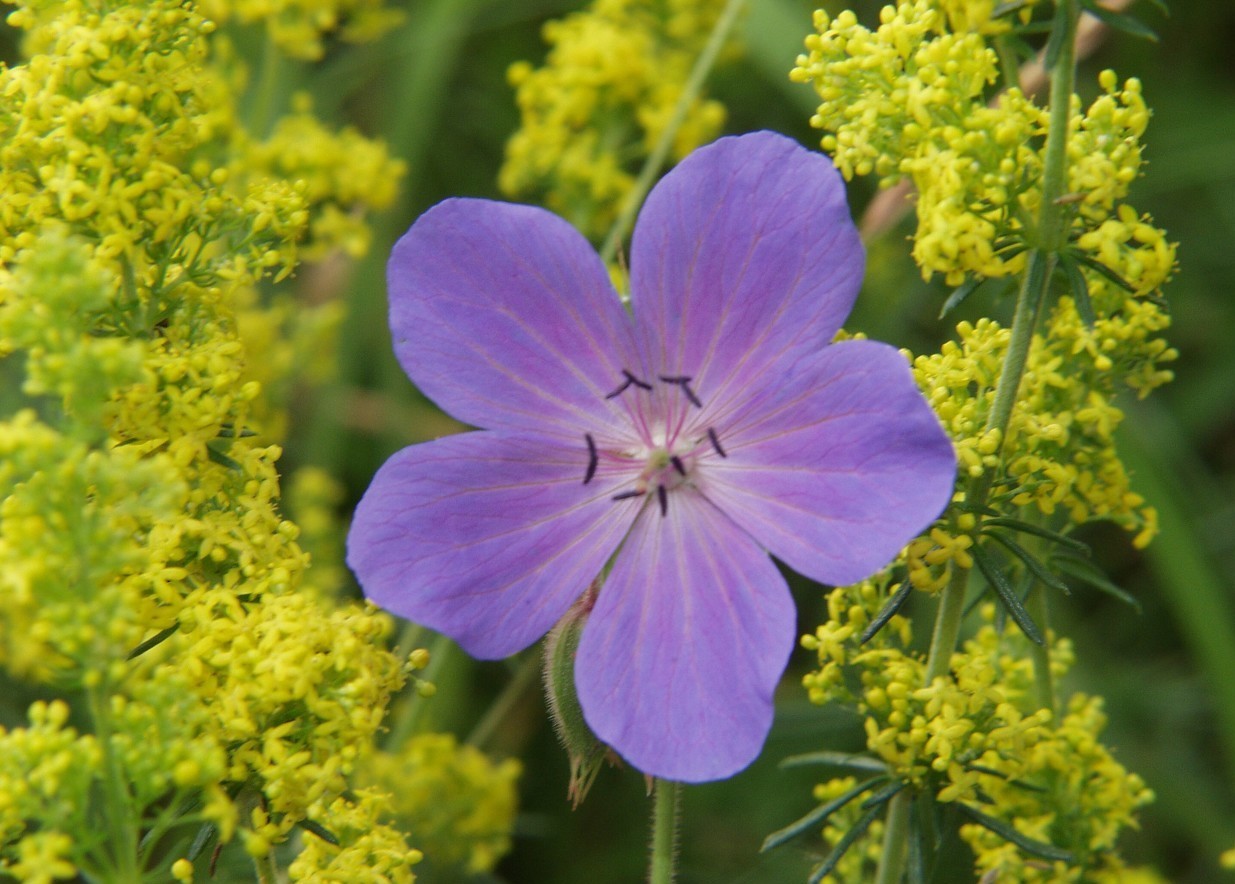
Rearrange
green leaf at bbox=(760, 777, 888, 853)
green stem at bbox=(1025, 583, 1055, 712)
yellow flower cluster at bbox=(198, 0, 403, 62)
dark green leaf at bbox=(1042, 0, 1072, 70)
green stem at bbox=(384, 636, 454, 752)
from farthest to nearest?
yellow flower cluster at bbox=(198, 0, 403, 62) < green stem at bbox=(384, 636, 454, 752) < green stem at bbox=(1025, 583, 1055, 712) < green leaf at bbox=(760, 777, 888, 853) < dark green leaf at bbox=(1042, 0, 1072, 70)

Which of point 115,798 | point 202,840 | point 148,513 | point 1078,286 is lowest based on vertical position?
point 202,840

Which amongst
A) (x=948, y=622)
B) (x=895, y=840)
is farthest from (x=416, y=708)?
(x=948, y=622)

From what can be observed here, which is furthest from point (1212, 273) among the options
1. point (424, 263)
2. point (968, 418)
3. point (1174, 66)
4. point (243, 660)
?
point (243, 660)

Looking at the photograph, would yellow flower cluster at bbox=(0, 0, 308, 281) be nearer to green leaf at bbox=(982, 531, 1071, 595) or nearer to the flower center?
the flower center

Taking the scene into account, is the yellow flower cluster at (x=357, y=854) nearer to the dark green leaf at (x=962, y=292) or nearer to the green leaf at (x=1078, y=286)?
the dark green leaf at (x=962, y=292)

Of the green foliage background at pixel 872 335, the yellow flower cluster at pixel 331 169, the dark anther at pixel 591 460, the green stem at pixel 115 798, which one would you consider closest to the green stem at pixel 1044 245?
the dark anther at pixel 591 460

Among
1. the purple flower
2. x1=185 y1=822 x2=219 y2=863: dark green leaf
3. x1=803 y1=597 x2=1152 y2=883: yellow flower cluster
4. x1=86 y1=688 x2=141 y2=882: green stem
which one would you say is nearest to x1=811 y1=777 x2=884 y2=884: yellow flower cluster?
x1=803 y1=597 x2=1152 y2=883: yellow flower cluster

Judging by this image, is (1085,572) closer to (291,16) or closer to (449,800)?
(449,800)
